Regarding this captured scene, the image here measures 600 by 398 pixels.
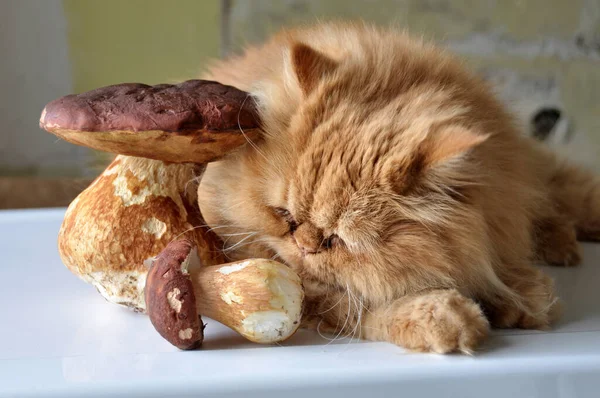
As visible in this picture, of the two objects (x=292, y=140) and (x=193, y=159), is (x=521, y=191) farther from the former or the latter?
(x=193, y=159)

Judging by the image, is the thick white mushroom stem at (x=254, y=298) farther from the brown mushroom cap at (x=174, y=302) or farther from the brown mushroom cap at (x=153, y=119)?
the brown mushroom cap at (x=153, y=119)

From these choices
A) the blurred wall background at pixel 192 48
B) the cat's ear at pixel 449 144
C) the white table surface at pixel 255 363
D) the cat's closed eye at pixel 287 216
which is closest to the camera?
the white table surface at pixel 255 363

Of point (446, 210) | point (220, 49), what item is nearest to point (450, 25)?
point (220, 49)

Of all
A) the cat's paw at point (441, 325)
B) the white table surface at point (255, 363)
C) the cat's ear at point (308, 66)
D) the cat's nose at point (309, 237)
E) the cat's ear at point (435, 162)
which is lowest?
the white table surface at point (255, 363)

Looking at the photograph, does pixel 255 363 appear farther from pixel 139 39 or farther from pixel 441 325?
pixel 139 39

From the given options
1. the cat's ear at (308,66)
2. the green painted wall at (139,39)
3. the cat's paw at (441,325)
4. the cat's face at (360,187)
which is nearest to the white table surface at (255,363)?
the cat's paw at (441,325)

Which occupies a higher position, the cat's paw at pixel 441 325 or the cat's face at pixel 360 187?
the cat's face at pixel 360 187

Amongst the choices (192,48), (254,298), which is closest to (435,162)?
(254,298)

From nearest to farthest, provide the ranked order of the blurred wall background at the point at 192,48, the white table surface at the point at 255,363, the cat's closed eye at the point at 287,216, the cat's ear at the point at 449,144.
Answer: the white table surface at the point at 255,363
the cat's ear at the point at 449,144
the cat's closed eye at the point at 287,216
the blurred wall background at the point at 192,48
